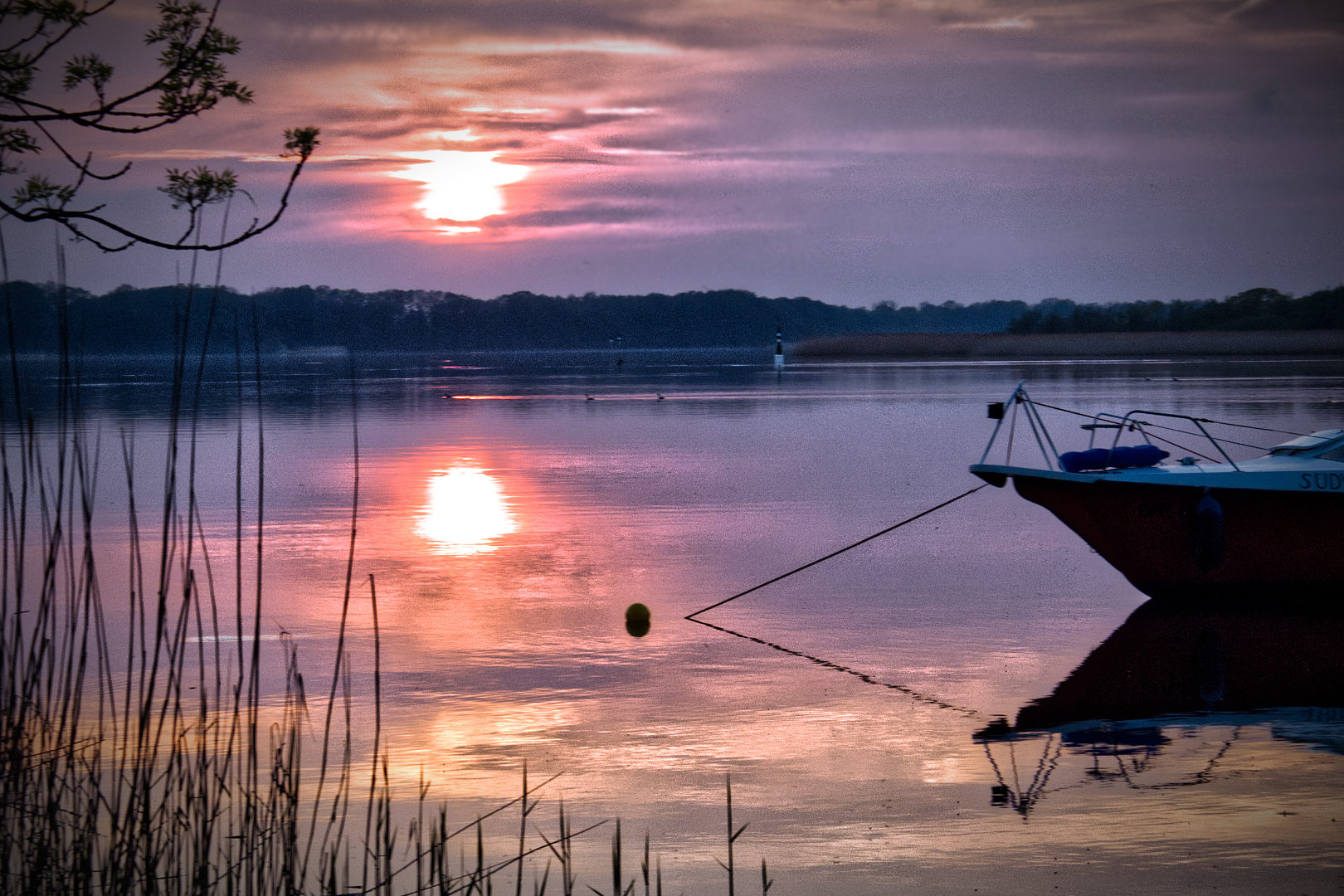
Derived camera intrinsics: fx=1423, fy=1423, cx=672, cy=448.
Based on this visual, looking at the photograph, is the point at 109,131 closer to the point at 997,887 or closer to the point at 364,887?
the point at 364,887

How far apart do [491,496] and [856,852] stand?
43.3 ft

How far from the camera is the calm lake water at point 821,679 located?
6012mm

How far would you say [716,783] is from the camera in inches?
267

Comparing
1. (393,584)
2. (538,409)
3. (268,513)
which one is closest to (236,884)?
(393,584)

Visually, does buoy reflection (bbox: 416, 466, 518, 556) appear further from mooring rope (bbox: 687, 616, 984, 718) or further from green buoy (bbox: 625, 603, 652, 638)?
mooring rope (bbox: 687, 616, 984, 718)

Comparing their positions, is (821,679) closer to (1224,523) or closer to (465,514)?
(1224,523)

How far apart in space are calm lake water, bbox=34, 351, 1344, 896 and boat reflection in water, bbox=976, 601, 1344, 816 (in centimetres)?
3

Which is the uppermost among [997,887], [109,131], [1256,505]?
[109,131]

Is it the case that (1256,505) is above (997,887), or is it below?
above

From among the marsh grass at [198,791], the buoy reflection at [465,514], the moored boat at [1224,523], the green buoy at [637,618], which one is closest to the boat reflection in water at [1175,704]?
the moored boat at [1224,523]

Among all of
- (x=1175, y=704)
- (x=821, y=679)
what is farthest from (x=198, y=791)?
(x=1175, y=704)

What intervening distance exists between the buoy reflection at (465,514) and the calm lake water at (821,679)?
76 millimetres

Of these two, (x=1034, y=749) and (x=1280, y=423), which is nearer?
(x=1034, y=749)

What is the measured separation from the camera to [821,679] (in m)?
8.73
